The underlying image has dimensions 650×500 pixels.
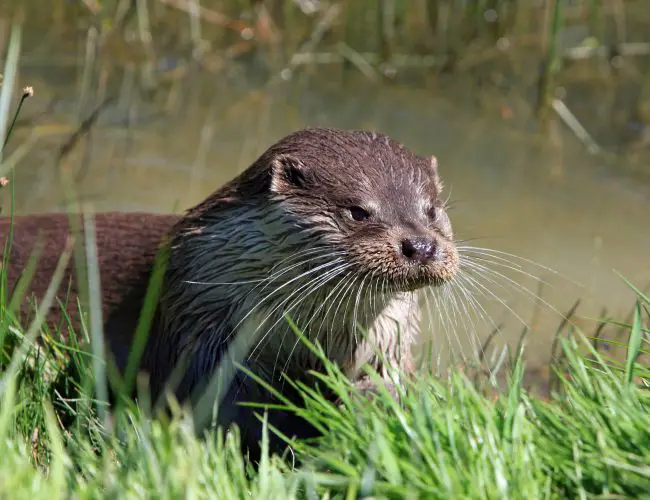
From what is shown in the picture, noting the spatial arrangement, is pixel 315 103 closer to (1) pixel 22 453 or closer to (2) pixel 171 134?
(2) pixel 171 134

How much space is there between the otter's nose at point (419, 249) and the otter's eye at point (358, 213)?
174mm

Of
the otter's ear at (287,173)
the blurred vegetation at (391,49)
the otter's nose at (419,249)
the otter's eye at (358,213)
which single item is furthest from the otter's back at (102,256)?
the blurred vegetation at (391,49)

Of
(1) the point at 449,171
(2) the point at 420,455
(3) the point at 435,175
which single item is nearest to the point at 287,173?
(3) the point at 435,175

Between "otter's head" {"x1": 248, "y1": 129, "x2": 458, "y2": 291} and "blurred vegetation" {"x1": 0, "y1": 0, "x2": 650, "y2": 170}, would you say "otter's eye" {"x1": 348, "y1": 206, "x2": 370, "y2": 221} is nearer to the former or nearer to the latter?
"otter's head" {"x1": 248, "y1": 129, "x2": 458, "y2": 291}

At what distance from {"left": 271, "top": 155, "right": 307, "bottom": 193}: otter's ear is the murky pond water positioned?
1.49m

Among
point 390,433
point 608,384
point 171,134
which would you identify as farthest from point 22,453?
point 171,134

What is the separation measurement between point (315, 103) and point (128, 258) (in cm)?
286

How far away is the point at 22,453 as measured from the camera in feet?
6.55

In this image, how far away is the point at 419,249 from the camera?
105 inches

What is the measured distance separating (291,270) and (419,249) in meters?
0.38

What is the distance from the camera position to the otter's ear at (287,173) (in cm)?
294

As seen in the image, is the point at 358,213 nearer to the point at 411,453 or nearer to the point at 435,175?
the point at 435,175

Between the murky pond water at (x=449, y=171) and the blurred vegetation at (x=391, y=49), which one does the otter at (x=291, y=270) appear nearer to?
the murky pond water at (x=449, y=171)

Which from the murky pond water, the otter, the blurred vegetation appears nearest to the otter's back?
the otter
